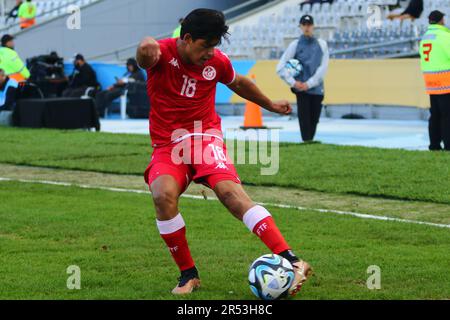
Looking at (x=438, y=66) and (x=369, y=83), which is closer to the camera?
(x=438, y=66)

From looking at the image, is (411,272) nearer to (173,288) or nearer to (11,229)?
(173,288)

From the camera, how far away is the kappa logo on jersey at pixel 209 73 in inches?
296

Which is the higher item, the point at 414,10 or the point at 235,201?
the point at 235,201

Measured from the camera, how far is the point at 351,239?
9.41m

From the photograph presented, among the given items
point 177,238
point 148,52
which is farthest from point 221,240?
point 148,52

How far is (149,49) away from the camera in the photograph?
7023 millimetres

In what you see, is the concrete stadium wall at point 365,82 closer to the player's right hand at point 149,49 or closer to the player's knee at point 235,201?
the player's knee at point 235,201

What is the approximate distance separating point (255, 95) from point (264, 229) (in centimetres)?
121

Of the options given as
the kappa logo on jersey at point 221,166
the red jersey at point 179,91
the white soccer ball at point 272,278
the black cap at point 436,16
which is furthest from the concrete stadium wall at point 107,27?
the white soccer ball at point 272,278

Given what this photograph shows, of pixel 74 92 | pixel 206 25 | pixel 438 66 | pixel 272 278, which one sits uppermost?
pixel 206 25

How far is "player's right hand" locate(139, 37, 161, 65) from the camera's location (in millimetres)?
7008

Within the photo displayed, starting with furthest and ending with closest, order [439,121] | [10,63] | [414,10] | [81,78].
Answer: [81,78] < [414,10] < [10,63] < [439,121]

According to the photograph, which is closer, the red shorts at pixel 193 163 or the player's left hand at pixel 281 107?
the red shorts at pixel 193 163

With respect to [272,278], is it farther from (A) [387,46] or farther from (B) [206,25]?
(A) [387,46]
